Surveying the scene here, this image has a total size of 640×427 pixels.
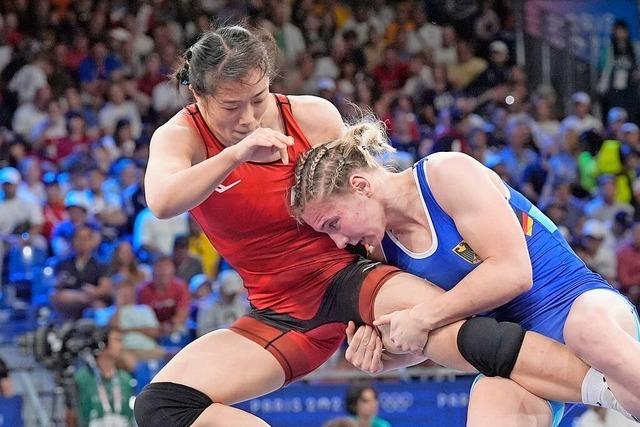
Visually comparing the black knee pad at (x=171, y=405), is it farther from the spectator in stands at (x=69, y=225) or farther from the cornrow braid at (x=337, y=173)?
the spectator in stands at (x=69, y=225)

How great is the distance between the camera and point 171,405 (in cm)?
388

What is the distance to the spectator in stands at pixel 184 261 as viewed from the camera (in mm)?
8734

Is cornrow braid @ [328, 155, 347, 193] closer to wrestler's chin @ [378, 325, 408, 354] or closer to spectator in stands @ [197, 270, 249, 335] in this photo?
wrestler's chin @ [378, 325, 408, 354]

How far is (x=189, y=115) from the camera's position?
159 inches

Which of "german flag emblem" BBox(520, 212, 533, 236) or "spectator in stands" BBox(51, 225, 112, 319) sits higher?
"german flag emblem" BBox(520, 212, 533, 236)

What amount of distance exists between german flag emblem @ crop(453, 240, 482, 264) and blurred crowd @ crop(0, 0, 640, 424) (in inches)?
145

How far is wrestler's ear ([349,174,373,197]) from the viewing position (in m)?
3.79

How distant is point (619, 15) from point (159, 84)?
18.7 ft

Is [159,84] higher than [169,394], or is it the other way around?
[169,394]

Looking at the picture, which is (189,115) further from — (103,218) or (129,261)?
(103,218)

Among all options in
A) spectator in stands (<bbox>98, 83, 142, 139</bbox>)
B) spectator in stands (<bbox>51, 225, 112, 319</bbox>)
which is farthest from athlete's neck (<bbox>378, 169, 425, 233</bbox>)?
spectator in stands (<bbox>98, 83, 142, 139</bbox>)

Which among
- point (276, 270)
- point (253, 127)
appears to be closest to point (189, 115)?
point (253, 127)

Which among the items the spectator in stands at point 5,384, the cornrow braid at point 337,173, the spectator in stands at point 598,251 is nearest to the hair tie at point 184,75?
the cornrow braid at point 337,173

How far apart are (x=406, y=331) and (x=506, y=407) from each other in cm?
41
